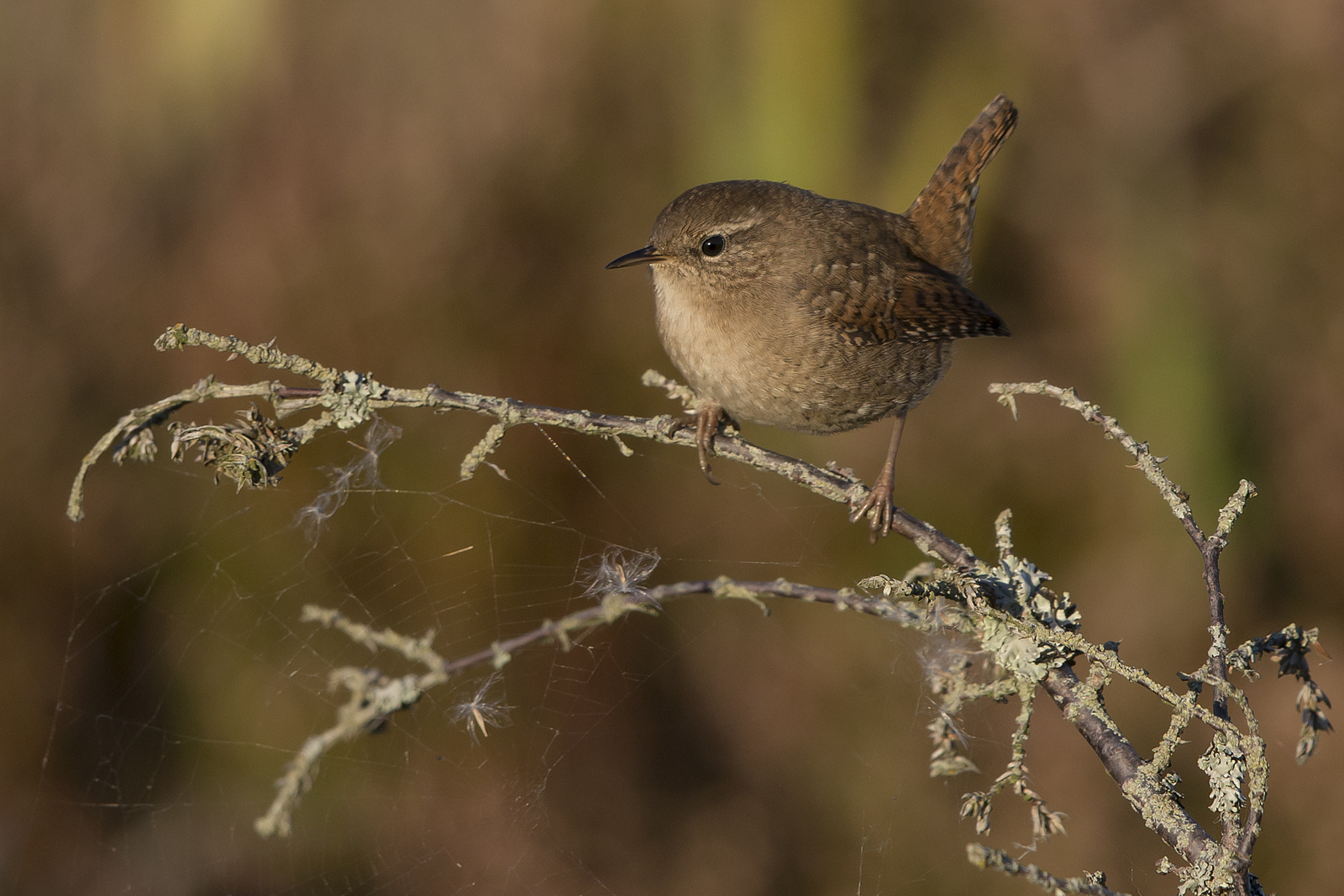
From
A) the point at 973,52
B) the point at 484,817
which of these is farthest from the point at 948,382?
the point at 484,817

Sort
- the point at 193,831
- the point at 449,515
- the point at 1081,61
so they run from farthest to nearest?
the point at 1081,61
the point at 449,515
the point at 193,831

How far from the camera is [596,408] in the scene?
3.86m

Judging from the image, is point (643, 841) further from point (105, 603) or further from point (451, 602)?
point (105, 603)

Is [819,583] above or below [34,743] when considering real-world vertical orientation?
above

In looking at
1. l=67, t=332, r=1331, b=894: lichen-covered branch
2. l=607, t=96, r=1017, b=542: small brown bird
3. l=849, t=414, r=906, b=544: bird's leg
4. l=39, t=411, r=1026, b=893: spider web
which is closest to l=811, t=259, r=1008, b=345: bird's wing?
l=607, t=96, r=1017, b=542: small brown bird

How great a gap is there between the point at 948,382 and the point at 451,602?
217 cm

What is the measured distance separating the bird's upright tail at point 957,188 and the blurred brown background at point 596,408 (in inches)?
18.9

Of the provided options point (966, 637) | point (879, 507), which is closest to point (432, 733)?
point (879, 507)

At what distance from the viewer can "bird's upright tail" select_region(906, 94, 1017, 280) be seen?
3.19m

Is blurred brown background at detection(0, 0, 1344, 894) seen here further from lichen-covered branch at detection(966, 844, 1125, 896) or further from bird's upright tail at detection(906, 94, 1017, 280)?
lichen-covered branch at detection(966, 844, 1125, 896)

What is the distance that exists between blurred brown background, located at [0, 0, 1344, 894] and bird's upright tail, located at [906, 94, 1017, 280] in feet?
1.57

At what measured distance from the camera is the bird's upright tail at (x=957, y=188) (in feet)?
10.5

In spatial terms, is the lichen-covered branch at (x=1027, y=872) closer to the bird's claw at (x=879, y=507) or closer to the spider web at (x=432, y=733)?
the bird's claw at (x=879, y=507)

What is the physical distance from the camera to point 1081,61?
3883mm
